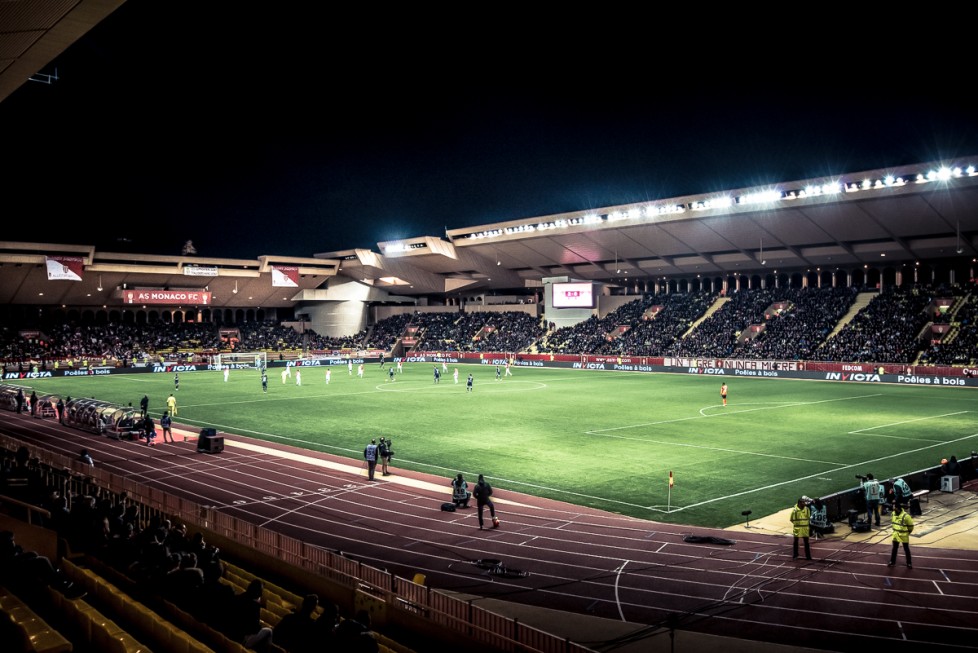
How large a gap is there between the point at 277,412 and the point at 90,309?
196 ft

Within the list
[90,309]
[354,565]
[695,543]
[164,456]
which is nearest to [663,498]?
[695,543]

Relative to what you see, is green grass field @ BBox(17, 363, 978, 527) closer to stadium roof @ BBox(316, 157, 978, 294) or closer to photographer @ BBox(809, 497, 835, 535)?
photographer @ BBox(809, 497, 835, 535)

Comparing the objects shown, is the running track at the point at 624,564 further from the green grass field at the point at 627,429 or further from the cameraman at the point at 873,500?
the green grass field at the point at 627,429

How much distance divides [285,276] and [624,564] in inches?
2840

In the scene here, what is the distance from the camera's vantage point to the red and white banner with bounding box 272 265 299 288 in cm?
7888

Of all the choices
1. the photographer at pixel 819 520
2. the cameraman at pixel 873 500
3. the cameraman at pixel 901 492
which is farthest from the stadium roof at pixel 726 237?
the photographer at pixel 819 520

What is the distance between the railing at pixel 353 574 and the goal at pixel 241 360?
57.5m

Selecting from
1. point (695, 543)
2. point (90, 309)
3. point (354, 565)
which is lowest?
point (695, 543)

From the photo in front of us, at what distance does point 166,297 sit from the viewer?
77.8 metres

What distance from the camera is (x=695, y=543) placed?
49.3ft

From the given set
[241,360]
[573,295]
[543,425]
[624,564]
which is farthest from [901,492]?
[241,360]

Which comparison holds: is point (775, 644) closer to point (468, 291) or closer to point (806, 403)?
point (806, 403)

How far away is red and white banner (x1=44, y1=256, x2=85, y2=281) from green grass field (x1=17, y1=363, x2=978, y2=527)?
14.9m

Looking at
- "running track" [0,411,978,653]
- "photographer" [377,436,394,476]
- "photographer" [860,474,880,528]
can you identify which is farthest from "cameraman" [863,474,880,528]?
"photographer" [377,436,394,476]
